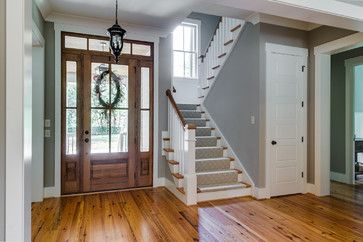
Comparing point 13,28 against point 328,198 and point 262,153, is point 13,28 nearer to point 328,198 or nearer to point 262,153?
point 262,153

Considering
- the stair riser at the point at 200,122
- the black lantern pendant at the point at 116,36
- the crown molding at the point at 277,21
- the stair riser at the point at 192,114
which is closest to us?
the black lantern pendant at the point at 116,36

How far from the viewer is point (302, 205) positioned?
145 inches


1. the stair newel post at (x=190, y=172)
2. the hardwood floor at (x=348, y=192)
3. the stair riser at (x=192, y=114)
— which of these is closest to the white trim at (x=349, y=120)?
the hardwood floor at (x=348, y=192)

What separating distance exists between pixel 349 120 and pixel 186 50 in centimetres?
418

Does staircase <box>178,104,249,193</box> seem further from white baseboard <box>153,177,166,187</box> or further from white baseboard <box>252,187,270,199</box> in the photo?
white baseboard <box>153,177,166,187</box>

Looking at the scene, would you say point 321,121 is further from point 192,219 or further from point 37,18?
point 37,18

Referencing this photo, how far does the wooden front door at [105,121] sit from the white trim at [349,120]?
155 inches

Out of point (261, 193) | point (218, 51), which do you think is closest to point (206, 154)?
point (261, 193)

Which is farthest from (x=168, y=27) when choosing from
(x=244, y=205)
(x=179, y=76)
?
(x=244, y=205)

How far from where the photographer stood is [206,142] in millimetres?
4887

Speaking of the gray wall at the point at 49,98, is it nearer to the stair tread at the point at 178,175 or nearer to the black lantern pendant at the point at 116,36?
the black lantern pendant at the point at 116,36

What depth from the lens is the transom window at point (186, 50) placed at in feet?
21.9

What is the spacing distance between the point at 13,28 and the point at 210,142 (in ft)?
13.2

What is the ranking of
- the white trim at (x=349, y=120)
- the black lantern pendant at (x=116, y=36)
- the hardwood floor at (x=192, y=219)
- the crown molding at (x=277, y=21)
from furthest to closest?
the white trim at (x=349, y=120) < the crown molding at (x=277, y=21) < the black lantern pendant at (x=116, y=36) < the hardwood floor at (x=192, y=219)
